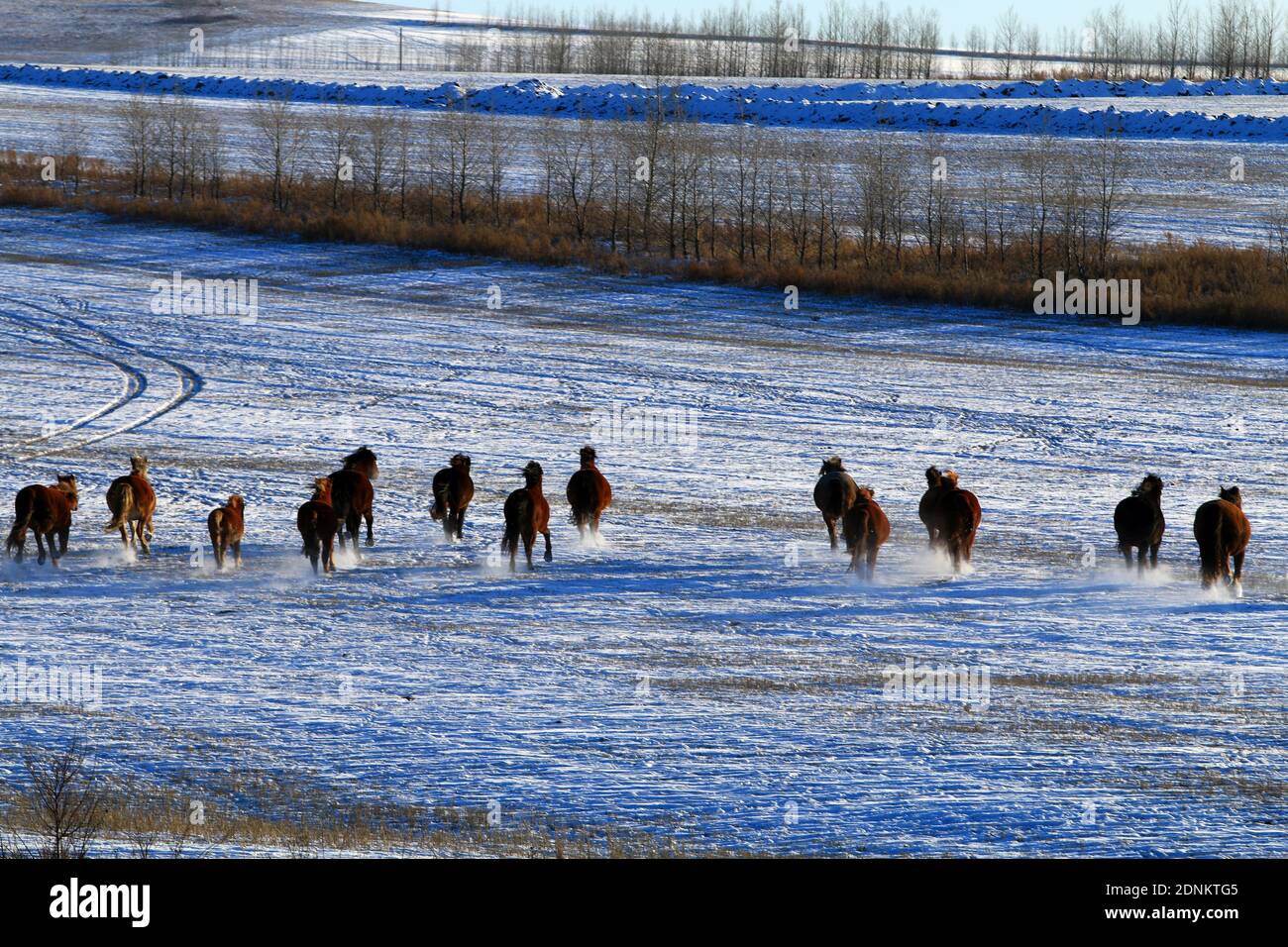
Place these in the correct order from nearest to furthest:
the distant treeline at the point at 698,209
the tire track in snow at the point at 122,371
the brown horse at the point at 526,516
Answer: the brown horse at the point at 526,516
the tire track in snow at the point at 122,371
the distant treeline at the point at 698,209

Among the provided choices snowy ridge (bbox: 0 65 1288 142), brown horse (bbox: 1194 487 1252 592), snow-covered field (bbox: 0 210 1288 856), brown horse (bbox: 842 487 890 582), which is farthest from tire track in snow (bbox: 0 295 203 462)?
snowy ridge (bbox: 0 65 1288 142)

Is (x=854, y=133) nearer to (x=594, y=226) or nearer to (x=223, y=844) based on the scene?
(x=594, y=226)

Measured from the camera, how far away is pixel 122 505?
1534 cm

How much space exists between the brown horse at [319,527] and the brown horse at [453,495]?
54.8 inches

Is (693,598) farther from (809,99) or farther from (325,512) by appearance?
(809,99)

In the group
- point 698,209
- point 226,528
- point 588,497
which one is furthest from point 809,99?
point 226,528

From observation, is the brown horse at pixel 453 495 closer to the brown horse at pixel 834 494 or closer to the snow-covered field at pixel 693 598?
the snow-covered field at pixel 693 598

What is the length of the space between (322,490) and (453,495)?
170 centimetres

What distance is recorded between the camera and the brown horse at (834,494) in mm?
16078

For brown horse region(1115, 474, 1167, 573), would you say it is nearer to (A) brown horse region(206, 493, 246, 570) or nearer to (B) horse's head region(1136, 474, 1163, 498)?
(B) horse's head region(1136, 474, 1163, 498)

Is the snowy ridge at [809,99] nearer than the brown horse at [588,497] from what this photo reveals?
No

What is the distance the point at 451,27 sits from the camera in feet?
457

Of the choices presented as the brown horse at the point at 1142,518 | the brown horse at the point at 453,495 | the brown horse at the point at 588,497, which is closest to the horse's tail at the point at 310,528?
the brown horse at the point at 453,495
